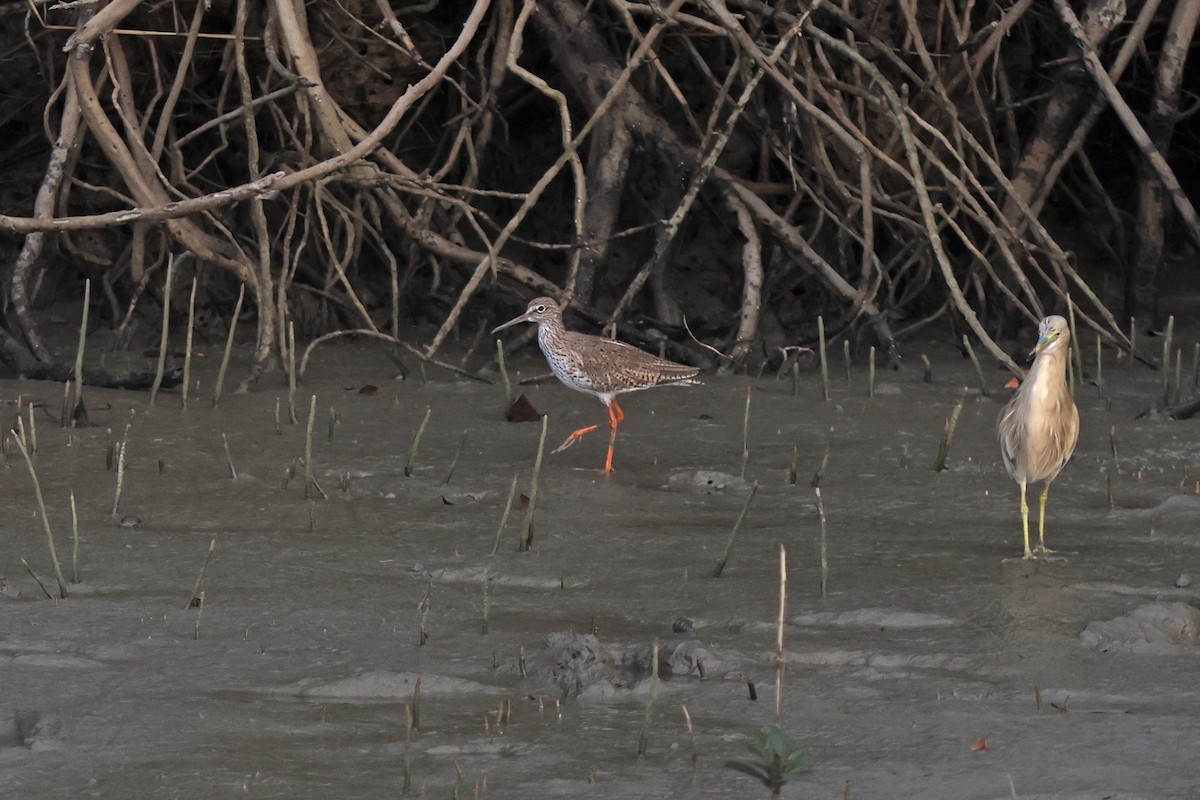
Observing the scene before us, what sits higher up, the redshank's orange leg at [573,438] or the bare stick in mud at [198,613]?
the bare stick in mud at [198,613]

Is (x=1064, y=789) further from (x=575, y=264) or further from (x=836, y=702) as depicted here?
(x=575, y=264)

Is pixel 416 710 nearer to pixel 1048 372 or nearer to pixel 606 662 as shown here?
pixel 606 662

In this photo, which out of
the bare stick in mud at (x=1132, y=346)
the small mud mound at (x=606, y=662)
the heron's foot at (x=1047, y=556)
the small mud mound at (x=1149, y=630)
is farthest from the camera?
the bare stick in mud at (x=1132, y=346)

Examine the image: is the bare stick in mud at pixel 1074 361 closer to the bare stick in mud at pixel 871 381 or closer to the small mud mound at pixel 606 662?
the bare stick in mud at pixel 871 381

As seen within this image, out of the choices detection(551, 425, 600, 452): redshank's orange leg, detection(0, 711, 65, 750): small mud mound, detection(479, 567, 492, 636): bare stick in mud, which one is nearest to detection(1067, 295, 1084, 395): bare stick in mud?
detection(551, 425, 600, 452): redshank's orange leg

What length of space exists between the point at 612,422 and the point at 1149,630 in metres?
2.12

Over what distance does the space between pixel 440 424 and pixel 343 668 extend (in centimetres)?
233

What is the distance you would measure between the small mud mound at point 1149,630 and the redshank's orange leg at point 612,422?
179 cm

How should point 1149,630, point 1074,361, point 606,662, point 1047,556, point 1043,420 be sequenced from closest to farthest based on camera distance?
point 606,662
point 1149,630
point 1047,556
point 1043,420
point 1074,361

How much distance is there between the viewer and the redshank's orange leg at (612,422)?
466cm

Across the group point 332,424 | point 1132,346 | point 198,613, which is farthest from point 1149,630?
point 1132,346

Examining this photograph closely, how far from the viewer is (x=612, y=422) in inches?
194

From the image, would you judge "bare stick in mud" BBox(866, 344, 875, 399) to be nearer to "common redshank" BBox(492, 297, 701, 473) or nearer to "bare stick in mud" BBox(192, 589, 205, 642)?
"common redshank" BBox(492, 297, 701, 473)

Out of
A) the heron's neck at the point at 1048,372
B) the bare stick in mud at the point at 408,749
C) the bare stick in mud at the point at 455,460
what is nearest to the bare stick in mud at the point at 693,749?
the bare stick in mud at the point at 408,749
